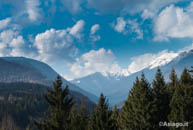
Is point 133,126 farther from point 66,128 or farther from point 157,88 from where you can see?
point 66,128

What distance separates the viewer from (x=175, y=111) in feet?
87.4

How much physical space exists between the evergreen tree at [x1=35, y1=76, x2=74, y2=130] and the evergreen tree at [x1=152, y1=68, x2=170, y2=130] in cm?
1506

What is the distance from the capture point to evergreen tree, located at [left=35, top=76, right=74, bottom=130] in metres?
20.9

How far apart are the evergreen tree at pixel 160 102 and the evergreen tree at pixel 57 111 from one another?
15062 millimetres

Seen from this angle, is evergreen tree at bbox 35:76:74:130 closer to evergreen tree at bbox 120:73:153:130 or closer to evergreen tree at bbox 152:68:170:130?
evergreen tree at bbox 120:73:153:130

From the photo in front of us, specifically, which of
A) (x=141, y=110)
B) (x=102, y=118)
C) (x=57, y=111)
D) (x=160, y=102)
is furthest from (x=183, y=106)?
(x=57, y=111)

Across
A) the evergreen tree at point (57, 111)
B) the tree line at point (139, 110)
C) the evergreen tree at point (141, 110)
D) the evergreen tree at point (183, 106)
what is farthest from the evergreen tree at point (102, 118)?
the evergreen tree at point (183, 106)

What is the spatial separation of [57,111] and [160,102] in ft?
65.8

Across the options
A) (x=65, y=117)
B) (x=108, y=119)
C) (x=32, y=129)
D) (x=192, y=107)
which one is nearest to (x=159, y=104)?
(x=192, y=107)

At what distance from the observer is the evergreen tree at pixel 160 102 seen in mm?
29169

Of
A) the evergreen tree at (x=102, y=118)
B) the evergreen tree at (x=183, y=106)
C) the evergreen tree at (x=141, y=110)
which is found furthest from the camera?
the evergreen tree at (x=141, y=110)

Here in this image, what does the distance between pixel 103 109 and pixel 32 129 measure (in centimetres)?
19852

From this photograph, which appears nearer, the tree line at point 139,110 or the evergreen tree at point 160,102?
the tree line at point 139,110

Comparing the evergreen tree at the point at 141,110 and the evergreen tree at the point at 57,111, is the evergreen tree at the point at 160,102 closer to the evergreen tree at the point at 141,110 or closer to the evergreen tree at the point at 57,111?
the evergreen tree at the point at 141,110
